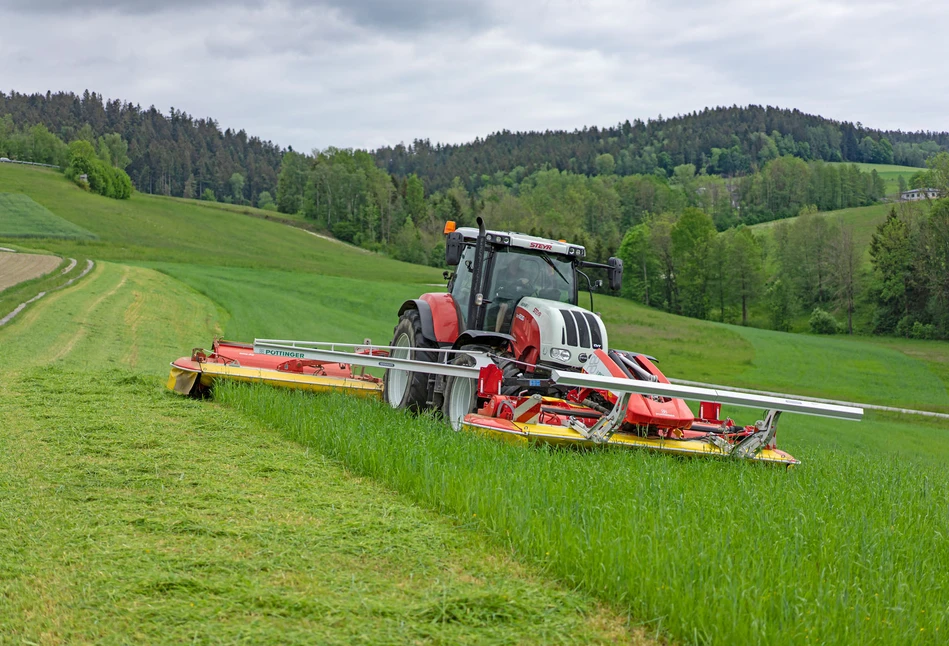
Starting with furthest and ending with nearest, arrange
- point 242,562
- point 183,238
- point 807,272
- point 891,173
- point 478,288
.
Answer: point 891,173 → point 807,272 → point 183,238 → point 478,288 → point 242,562

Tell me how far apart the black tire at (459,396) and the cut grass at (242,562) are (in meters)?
2.05

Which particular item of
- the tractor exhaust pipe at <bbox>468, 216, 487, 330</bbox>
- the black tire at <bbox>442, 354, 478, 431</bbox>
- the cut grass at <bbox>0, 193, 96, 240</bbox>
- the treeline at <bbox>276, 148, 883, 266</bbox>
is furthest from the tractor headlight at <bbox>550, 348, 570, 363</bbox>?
the treeline at <bbox>276, 148, 883, 266</bbox>

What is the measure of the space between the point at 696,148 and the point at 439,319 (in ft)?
594

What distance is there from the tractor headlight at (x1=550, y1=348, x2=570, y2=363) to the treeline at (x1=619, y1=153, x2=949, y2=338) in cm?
5213

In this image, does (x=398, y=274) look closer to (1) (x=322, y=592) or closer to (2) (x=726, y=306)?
(2) (x=726, y=306)

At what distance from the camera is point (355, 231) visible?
101 m

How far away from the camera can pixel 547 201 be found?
106688 millimetres

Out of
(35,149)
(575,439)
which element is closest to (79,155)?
(35,149)

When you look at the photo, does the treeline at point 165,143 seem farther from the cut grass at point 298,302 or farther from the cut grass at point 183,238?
the cut grass at point 298,302

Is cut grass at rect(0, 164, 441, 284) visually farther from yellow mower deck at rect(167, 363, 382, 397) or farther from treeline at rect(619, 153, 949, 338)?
yellow mower deck at rect(167, 363, 382, 397)

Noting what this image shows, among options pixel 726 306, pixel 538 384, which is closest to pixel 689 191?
pixel 726 306

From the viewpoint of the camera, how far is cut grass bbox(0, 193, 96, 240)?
167ft

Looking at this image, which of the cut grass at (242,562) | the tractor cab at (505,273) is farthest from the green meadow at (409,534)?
the tractor cab at (505,273)

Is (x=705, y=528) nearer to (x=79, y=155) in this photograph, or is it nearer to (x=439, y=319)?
(x=439, y=319)
